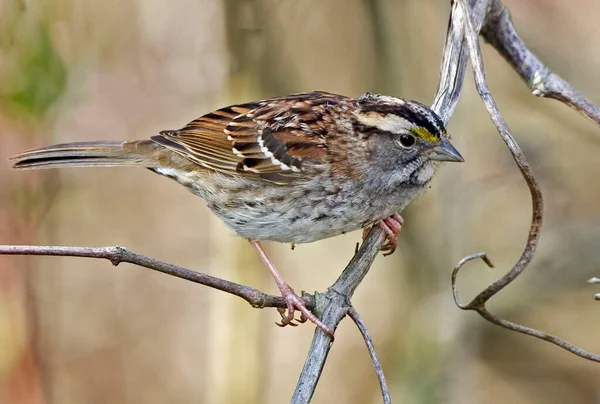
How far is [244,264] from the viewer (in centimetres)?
425

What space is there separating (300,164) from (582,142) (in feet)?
8.01

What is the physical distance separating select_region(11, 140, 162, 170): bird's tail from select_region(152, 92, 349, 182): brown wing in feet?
0.35

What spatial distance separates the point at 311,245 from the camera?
5488 millimetres

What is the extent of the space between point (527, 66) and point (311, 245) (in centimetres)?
300

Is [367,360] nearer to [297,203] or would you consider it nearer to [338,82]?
[338,82]

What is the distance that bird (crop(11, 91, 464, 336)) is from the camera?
282cm

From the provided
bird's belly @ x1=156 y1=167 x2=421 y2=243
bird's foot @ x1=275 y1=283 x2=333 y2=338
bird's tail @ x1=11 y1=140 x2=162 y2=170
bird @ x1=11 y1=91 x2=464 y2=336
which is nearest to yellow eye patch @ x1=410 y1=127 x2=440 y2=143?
bird @ x1=11 y1=91 x2=464 y2=336

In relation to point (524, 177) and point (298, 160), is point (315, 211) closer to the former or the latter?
point (298, 160)

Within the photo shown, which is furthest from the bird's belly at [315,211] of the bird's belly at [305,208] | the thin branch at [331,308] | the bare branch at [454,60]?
the bare branch at [454,60]

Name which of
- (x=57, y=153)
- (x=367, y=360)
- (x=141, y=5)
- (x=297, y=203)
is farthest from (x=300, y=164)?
(x=367, y=360)

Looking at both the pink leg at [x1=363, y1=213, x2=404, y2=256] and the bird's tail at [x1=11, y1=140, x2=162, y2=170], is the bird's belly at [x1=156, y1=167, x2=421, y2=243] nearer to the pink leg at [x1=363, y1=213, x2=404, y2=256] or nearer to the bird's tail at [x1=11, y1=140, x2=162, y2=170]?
the pink leg at [x1=363, y1=213, x2=404, y2=256]

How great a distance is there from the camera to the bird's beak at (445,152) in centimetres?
273

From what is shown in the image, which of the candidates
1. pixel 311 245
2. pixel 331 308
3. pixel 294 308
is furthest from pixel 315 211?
pixel 311 245

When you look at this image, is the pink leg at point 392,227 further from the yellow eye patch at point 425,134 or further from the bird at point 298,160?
the yellow eye patch at point 425,134
